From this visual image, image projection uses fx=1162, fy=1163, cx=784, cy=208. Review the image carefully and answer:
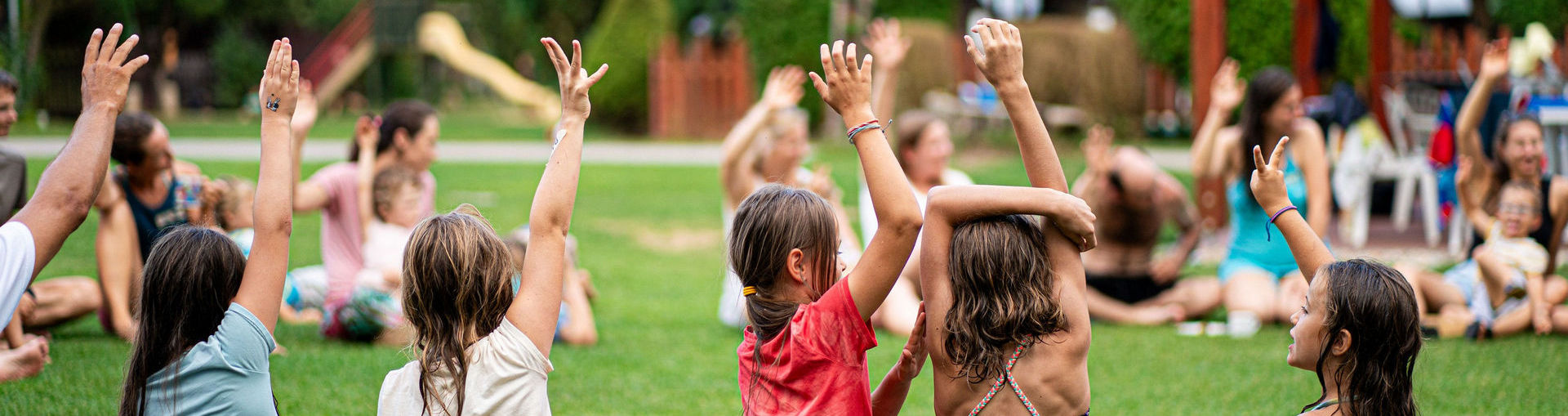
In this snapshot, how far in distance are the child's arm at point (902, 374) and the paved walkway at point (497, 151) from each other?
11731 mm

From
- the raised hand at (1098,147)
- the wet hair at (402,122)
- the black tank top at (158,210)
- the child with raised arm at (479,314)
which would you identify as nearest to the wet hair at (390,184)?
the wet hair at (402,122)

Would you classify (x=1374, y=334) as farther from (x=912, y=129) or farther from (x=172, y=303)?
(x=912, y=129)

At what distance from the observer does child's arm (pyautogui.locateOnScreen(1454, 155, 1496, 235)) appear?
5877 mm

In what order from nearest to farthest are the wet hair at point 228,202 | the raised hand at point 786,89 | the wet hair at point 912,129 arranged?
the raised hand at point 786,89, the wet hair at point 228,202, the wet hair at point 912,129

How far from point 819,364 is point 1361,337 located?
117cm

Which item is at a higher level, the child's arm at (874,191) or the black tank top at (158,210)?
the child's arm at (874,191)

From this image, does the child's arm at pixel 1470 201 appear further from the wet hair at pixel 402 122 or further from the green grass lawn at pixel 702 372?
the wet hair at pixel 402 122

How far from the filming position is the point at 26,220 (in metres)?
2.72

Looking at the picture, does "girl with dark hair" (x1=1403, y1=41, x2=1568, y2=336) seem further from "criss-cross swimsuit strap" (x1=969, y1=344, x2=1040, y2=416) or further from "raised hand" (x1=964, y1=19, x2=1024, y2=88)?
"raised hand" (x1=964, y1=19, x2=1024, y2=88)

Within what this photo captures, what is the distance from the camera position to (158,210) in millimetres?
5465

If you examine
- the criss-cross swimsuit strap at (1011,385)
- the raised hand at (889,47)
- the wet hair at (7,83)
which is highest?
the raised hand at (889,47)

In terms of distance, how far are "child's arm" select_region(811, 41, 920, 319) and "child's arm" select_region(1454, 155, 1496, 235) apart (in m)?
4.55

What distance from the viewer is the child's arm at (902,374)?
278 cm

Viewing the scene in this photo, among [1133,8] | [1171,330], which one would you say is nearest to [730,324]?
[1171,330]
